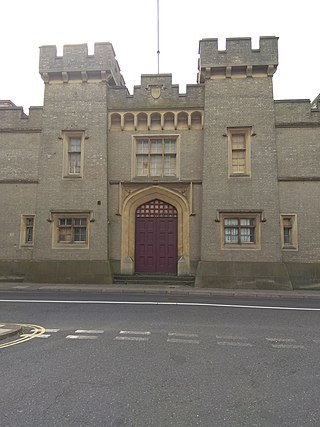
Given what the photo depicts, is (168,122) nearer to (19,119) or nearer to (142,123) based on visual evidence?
(142,123)

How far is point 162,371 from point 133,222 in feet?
39.8

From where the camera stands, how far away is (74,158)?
16438 millimetres

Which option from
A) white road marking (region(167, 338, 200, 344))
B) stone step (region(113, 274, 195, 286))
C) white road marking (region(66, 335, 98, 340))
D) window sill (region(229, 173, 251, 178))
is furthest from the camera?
window sill (region(229, 173, 251, 178))

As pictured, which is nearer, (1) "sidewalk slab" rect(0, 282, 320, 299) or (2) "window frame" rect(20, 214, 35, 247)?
(1) "sidewalk slab" rect(0, 282, 320, 299)

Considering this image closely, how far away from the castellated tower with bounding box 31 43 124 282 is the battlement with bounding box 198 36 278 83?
5.05 metres

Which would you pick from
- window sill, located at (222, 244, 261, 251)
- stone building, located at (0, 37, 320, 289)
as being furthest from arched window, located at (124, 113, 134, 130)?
window sill, located at (222, 244, 261, 251)

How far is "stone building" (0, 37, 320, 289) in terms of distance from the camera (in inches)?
588

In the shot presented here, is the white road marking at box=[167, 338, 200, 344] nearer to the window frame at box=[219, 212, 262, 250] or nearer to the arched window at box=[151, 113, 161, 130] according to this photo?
the window frame at box=[219, 212, 262, 250]

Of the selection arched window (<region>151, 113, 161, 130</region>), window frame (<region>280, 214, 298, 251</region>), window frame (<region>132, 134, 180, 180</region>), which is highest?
arched window (<region>151, 113, 161, 130</region>)

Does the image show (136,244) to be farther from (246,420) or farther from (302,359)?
(246,420)

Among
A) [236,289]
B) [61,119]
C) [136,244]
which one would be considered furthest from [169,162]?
[236,289]

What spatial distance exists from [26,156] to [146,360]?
1465 cm

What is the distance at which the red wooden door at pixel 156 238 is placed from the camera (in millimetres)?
16047

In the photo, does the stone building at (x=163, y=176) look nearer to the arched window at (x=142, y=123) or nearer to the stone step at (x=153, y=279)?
the arched window at (x=142, y=123)
